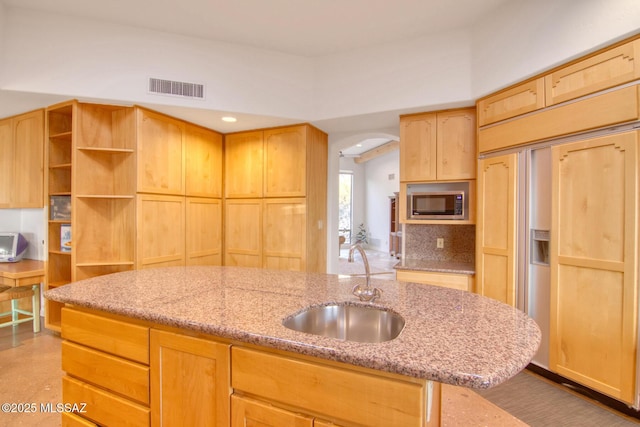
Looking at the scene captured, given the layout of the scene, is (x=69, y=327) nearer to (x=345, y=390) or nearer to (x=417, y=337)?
(x=345, y=390)

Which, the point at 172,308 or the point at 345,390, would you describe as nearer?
the point at 345,390

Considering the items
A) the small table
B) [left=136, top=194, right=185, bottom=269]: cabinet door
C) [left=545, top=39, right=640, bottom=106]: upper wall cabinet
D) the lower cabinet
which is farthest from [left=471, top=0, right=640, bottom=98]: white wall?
the small table

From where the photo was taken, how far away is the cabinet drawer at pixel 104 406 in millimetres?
1452

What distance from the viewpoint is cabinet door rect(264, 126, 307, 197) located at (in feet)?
12.5

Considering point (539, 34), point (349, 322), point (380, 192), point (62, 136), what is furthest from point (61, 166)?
point (380, 192)

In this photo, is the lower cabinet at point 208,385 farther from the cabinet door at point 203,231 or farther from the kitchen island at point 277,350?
the cabinet door at point 203,231

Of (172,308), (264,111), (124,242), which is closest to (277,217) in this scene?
(264,111)

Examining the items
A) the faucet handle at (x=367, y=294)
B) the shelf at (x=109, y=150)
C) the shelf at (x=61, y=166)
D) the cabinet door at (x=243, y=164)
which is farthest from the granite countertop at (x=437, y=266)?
the shelf at (x=61, y=166)

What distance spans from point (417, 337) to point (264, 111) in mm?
2931

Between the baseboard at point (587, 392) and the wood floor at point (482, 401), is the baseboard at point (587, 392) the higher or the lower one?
the higher one

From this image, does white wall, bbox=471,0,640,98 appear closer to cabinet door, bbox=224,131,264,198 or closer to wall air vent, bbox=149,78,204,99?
cabinet door, bbox=224,131,264,198

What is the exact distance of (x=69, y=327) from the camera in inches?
66.8

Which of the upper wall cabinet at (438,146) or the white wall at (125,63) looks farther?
the upper wall cabinet at (438,146)

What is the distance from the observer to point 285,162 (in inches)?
153
